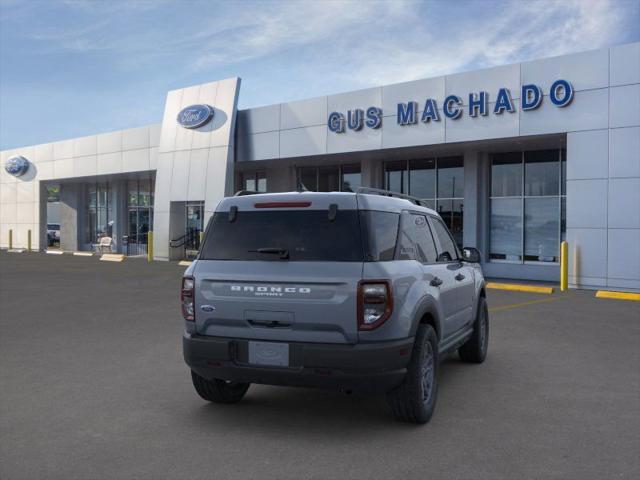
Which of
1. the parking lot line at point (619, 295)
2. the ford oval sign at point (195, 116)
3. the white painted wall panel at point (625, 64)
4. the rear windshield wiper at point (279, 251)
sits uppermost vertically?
the ford oval sign at point (195, 116)

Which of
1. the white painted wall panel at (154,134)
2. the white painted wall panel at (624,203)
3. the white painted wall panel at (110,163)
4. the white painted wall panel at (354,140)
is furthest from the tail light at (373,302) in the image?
the white painted wall panel at (110,163)

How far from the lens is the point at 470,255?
6863 mm

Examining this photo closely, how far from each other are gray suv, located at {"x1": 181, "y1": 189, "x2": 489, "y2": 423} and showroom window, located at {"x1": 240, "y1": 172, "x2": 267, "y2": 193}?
21816mm

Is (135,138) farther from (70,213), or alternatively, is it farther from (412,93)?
(412,93)

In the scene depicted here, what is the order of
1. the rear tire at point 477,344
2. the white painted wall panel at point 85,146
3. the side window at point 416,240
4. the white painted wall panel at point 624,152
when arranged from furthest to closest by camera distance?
1. the white painted wall panel at point 85,146
2. the white painted wall panel at point 624,152
3. the rear tire at point 477,344
4. the side window at point 416,240

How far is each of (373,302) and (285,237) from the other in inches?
35.6

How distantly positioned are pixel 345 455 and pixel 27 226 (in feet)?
123

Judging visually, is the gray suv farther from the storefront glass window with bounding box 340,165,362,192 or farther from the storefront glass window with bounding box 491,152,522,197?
the storefront glass window with bounding box 340,165,362,192

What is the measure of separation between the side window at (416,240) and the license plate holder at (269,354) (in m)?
1.21

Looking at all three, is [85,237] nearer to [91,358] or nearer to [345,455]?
[91,358]

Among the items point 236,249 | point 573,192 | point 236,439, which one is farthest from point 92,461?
point 573,192

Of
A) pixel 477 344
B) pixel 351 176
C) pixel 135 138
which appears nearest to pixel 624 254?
pixel 477 344

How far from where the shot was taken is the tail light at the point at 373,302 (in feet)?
14.4

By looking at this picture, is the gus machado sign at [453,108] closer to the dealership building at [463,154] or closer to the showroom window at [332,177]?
the dealership building at [463,154]
